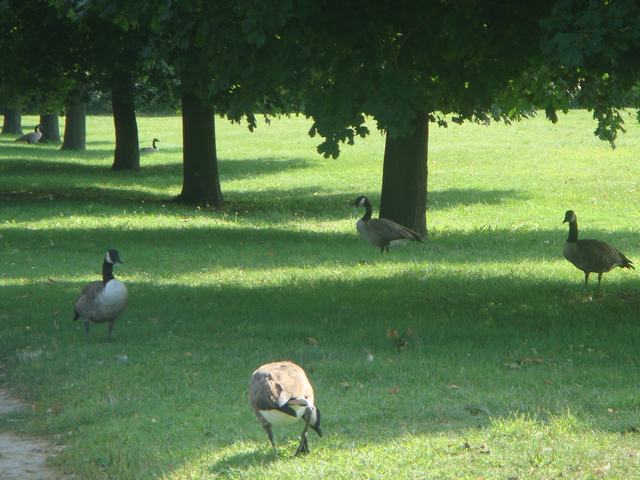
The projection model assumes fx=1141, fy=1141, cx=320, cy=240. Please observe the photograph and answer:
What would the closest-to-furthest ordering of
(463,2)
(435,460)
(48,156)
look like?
(435,460) < (463,2) < (48,156)

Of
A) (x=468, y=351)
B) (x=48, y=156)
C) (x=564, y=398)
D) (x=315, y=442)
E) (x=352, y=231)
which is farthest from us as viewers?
(x=48, y=156)

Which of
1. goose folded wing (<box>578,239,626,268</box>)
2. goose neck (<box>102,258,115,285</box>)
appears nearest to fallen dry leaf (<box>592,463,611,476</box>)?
goose neck (<box>102,258,115,285</box>)

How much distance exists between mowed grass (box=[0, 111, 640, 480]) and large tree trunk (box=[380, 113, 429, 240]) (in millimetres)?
676

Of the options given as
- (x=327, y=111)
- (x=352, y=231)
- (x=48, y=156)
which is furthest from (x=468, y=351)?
(x=48, y=156)

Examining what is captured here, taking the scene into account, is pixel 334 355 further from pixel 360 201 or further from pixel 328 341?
pixel 360 201

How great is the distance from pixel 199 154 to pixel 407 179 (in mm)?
8512

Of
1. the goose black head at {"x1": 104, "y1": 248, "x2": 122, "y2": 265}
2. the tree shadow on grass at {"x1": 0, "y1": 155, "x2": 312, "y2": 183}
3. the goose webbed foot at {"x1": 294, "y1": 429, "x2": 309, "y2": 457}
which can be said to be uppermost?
the goose black head at {"x1": 104, "y1": 248, "x2": 122, "y2": 265}

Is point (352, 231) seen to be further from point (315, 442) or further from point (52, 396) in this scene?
point (315, 442)

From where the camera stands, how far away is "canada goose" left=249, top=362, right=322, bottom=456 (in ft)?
22.8

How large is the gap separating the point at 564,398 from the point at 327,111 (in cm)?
434

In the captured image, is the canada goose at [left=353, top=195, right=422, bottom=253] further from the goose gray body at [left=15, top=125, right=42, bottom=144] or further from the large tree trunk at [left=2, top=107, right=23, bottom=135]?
the large tree trunk at [left=2, top=107, right=23, bottom=135]

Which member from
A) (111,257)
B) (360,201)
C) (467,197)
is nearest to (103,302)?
(111,257)

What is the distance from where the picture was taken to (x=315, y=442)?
8.02 meters

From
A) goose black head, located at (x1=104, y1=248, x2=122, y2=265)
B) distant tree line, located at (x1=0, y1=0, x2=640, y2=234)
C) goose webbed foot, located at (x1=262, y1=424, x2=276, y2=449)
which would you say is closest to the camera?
goose webbed foot, located at (x1=262, y1=424, x2=276, y2=449)
